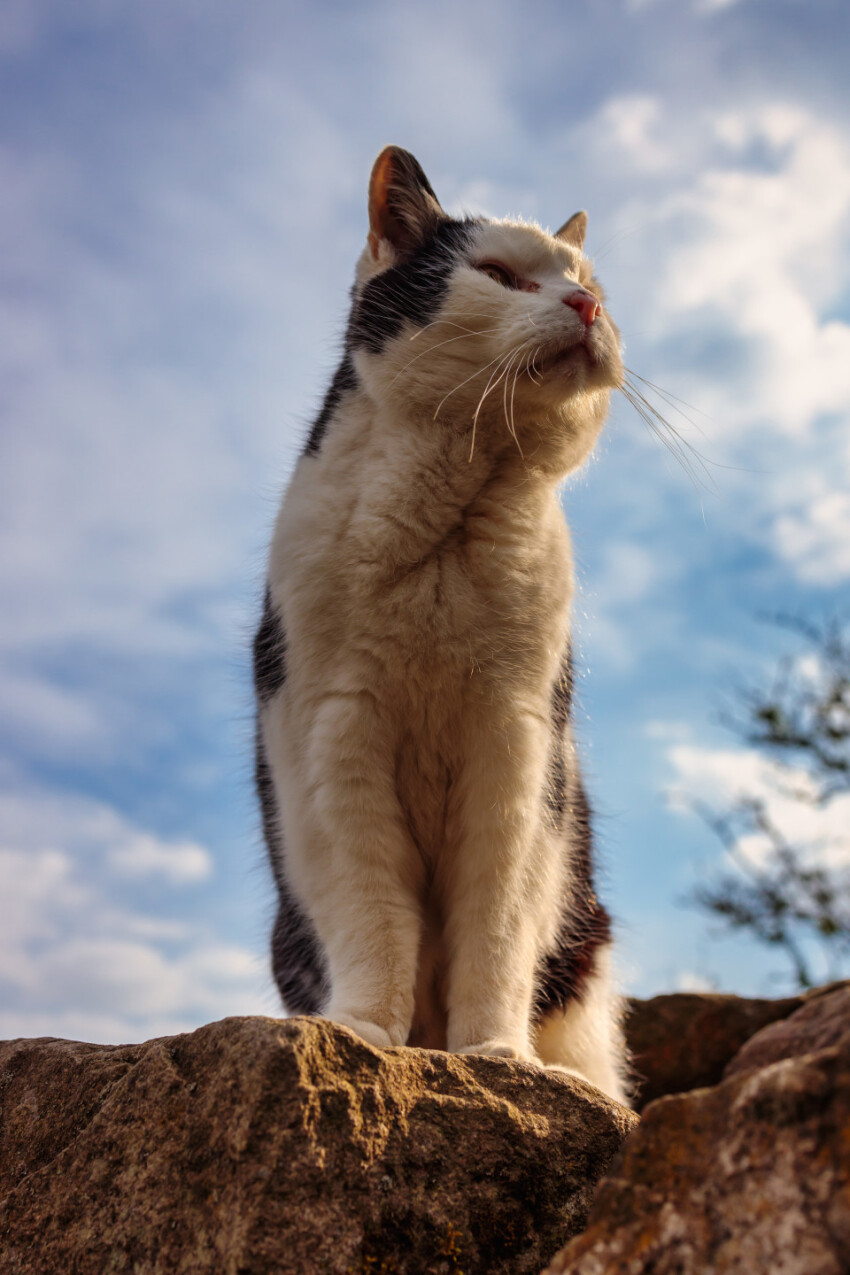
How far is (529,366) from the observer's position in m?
3.22

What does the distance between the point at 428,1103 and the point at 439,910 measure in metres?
1.03

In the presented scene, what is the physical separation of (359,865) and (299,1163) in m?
1.07

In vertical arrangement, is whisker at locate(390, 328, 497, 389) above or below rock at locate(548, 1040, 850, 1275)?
above

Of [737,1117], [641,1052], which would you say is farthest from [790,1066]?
[641,1052]

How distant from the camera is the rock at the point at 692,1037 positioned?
192 inches

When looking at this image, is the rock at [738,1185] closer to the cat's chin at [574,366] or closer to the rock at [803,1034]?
the rock at [803,1034]

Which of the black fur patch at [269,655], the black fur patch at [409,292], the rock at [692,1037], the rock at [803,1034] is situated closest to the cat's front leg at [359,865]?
the black fur patch at [269,655]

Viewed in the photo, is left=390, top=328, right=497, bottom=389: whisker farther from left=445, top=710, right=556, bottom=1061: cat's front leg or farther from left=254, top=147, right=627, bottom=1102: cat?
left=445, top=710, right=556, bottom=1061: cat's front leg

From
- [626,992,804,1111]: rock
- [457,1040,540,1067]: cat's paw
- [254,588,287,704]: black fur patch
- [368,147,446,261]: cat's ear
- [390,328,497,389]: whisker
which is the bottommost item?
[457,1040,540,1067]: cat's paw

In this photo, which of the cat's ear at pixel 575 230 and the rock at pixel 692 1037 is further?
the rock at pixel 692 1037

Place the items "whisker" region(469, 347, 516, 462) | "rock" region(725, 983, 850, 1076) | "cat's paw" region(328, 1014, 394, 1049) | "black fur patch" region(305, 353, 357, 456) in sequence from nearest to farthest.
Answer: "rock" region(725, 983, 850, 1076) < "cat's paw" region(328, 1014, 394, 1049) < "whisker" region(469, 347, 516, 462) < "black fur patch" region(305, 353, 357, 456)

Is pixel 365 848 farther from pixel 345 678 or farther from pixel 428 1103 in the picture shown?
pixel 428 1103

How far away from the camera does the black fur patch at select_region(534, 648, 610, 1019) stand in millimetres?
3471

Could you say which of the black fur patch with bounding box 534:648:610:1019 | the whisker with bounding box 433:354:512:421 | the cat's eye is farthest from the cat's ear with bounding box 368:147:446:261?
the black fur patch with bounding box 534:648:610:1019
